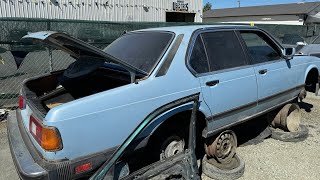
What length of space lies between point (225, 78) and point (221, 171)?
1100 millimetres

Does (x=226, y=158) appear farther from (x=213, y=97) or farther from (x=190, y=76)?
(x=190, y=76)

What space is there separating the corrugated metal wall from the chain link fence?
6.00m

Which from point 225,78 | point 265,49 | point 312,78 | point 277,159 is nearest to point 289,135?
point 277,159

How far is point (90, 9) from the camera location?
1401cm

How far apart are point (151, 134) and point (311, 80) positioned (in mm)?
4137

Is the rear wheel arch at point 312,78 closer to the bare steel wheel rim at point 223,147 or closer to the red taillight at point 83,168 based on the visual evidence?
the bare steel wheel rim at point 223,147

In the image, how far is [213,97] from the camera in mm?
3496

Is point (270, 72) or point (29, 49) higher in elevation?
point (29, 49)

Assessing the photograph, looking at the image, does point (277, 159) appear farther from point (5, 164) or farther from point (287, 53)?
point (5, 164)

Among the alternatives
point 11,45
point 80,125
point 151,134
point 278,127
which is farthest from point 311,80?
point 11,45

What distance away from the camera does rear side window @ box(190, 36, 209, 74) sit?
11.1 feet

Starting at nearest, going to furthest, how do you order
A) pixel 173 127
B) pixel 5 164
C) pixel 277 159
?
pixel 173 127
pixel 5 164
pixel 277 159

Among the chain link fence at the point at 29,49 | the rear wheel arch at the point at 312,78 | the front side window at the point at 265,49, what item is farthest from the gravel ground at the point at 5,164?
the rear wheel arch at the point at 312,78

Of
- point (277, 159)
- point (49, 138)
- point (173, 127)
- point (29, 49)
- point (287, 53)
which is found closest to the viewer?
point (49, 138)
